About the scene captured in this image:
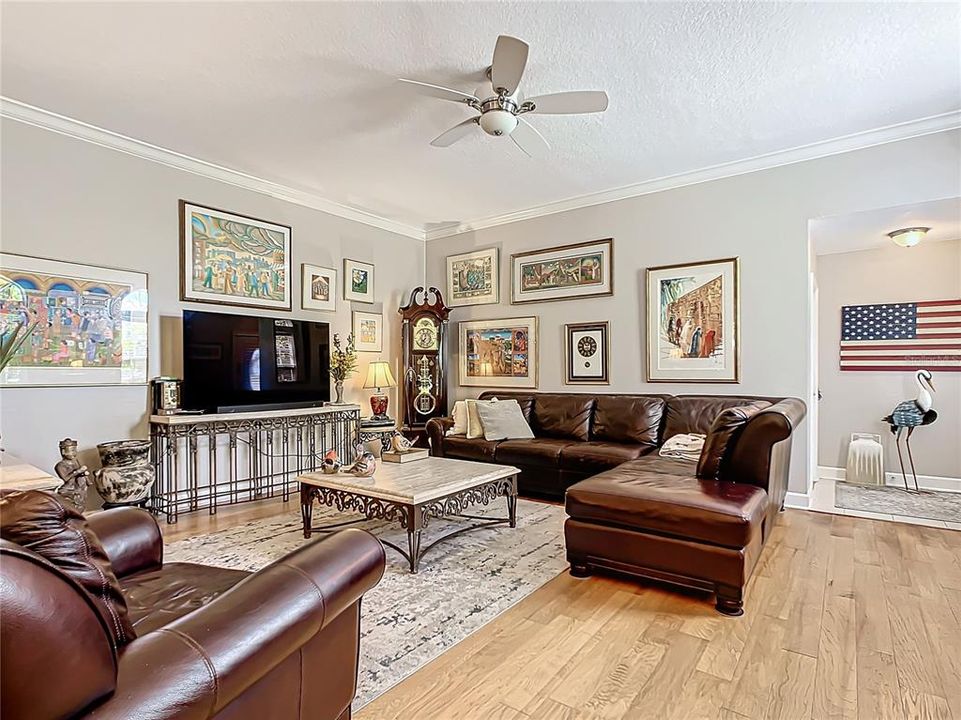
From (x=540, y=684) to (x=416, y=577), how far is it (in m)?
1.06

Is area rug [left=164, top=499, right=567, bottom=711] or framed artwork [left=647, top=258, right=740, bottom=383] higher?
framed artwork [left=647, top=258, right=740, bottom=383]

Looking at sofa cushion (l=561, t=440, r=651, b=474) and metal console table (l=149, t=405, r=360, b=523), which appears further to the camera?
sofa cushion (l=561, t=440, r=651, b=474)

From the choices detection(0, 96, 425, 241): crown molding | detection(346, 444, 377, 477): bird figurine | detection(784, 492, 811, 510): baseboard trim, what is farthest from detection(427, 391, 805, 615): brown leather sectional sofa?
detection(0, 96, 425, 241): crown molding

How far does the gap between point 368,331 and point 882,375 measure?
5.21 metres

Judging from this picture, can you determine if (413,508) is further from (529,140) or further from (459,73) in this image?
(529,140)

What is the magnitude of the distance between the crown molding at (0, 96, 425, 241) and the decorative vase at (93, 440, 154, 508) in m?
2.18

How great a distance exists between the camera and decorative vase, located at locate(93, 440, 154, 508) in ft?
11.7

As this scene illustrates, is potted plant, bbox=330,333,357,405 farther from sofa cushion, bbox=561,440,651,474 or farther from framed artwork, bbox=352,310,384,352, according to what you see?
sofa cushion, bbox=561,440,651,474

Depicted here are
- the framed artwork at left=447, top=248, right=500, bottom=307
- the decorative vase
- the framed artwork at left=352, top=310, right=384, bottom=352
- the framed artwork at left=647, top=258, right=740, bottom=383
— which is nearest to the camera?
the decorative vase

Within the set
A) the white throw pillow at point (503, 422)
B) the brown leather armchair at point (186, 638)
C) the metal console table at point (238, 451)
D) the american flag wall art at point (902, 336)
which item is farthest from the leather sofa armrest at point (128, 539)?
the american flag wall art at point (902, 336)

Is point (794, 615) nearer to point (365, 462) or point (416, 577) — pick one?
point (416, 577)

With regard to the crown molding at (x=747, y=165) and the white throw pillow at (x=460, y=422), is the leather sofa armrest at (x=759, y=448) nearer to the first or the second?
the crown molding at (x=747, y=165)

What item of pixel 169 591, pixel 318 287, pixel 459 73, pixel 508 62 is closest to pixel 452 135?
pixel 459 73

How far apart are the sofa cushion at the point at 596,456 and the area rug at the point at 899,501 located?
171 cm
